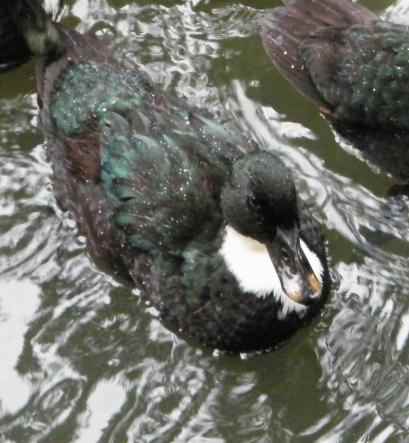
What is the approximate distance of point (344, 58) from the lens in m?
6.32

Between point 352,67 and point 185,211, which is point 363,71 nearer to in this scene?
point 352,67

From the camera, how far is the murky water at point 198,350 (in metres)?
5.38

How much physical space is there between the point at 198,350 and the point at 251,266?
648mm

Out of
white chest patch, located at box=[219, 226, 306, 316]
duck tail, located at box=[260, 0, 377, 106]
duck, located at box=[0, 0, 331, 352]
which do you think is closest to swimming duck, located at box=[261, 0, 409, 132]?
duck tail, located at box=[260, 0, 377, 106]

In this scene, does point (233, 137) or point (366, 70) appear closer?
point (233, 137)

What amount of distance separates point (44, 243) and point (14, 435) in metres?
1.21

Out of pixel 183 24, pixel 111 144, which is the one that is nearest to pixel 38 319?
pixel 111 144

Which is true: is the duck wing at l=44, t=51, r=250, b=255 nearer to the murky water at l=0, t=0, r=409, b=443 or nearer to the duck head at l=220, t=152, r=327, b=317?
the duck head at l=220, t=152, r=327, b=317

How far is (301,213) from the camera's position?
5387 mm

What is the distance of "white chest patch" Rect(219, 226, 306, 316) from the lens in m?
5.21

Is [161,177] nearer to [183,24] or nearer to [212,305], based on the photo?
[212,305]

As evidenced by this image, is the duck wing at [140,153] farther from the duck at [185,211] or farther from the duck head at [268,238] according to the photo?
the duck head at [268,238]

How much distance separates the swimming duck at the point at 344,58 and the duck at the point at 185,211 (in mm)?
873

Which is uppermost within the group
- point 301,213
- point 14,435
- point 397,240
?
point 301,213
